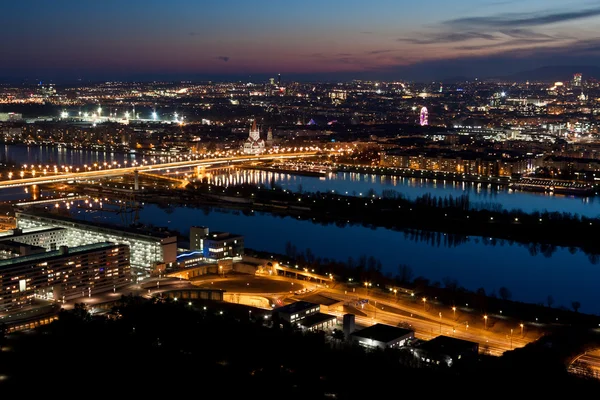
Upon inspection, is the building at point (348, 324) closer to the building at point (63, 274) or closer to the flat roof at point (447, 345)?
the flat roof at point (447, 345)

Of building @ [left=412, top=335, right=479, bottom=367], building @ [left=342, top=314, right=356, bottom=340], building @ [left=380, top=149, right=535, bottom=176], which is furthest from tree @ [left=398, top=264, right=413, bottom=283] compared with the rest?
building @ [left=380, top=149, right=535, bottom=176]

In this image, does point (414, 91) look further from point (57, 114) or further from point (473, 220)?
point (473, 220)

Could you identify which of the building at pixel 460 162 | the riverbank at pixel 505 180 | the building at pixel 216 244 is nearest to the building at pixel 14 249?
the building at pixel 216 244

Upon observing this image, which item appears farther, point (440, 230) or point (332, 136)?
point (332, 136)

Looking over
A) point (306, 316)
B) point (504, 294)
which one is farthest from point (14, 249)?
point (504, 294)

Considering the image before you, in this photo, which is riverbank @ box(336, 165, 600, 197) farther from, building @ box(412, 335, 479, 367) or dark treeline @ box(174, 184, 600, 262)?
building @ box(412, 335, 479, 367)

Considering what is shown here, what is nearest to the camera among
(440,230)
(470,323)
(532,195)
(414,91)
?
(470,323)

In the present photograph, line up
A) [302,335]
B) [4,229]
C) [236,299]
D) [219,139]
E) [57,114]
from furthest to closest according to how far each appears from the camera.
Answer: [57,114]
[219,139]
[4,229]
[236,299]
[302,335]

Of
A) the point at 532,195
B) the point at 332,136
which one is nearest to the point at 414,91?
the point at 332,136
